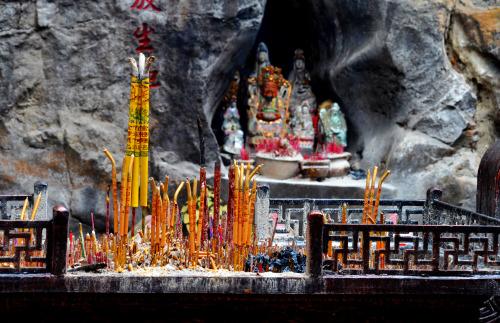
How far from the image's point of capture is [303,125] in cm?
954

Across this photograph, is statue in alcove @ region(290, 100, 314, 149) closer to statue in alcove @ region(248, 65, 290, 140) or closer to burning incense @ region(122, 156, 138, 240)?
statue in alcove @ region(248, 65, 290, 140)

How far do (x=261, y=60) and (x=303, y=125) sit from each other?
1444 mm

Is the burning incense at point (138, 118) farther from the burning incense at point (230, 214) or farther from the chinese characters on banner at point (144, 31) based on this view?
the chinese characters on banner at point (144, 31)

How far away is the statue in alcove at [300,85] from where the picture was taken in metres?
10.0

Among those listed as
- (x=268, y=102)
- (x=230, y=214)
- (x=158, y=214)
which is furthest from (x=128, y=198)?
(x=268, y=102)

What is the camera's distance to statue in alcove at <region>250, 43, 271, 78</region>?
9.87m

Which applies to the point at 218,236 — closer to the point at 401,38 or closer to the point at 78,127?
the point at 78,127

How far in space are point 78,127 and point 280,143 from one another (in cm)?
305

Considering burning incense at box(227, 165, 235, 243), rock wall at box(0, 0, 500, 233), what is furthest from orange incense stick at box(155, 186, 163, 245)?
rock wall at box(0, 0, 500, 233)

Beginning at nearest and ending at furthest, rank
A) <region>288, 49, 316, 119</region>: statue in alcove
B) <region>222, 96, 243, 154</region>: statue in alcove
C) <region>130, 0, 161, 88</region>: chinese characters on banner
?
1. <region>130, 0, 161, 88</region>: chinese characters on banner
2. <region>222, 96, 243, 154</region>: statue in alcove
3. <region>288, 49, 316, 119</region>: statue in alcove

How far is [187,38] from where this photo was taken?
7.80m

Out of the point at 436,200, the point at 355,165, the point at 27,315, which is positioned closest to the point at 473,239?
the point at 436,200

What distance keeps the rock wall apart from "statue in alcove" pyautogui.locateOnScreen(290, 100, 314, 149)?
1065 millimetres

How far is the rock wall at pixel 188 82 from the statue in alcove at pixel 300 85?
1209 millimetres
